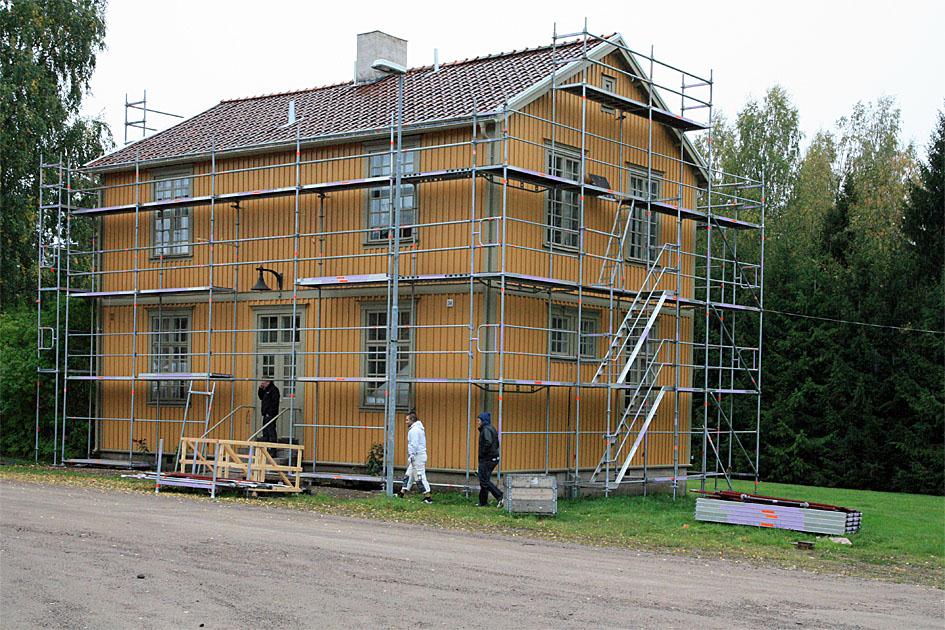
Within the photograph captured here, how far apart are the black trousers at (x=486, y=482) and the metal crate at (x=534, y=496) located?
948 mm

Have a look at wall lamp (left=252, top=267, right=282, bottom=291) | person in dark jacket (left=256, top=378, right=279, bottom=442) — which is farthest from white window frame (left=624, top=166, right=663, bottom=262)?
person in dark jacket (left=256, top=378, right=279, bottom=442)

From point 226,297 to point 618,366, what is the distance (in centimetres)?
864

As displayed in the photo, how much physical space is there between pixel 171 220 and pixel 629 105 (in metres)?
10.8

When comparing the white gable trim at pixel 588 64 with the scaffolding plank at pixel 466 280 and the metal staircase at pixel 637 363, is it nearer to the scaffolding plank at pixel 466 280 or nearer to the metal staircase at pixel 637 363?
the metal staircase at pixel 637 363

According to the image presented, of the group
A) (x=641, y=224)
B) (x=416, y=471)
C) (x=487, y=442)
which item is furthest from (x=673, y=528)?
(x=641, y=224)

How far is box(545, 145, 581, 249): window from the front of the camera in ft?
78.2

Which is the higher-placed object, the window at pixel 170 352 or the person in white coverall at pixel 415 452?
the window at pixel 170 352

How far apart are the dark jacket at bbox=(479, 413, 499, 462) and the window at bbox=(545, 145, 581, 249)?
4296 mm

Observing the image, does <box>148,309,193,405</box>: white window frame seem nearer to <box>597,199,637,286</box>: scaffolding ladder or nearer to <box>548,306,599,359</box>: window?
<box>548,306,599,359</box>: window

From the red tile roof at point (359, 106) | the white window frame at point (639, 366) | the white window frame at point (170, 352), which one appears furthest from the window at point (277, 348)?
the white window frame at point (639, 366)

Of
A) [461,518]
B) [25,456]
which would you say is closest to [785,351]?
[461,518]

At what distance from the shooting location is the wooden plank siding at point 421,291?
2286cm

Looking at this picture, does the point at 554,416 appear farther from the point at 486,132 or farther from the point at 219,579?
the point at 219,579

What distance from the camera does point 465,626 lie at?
34.2 ft
